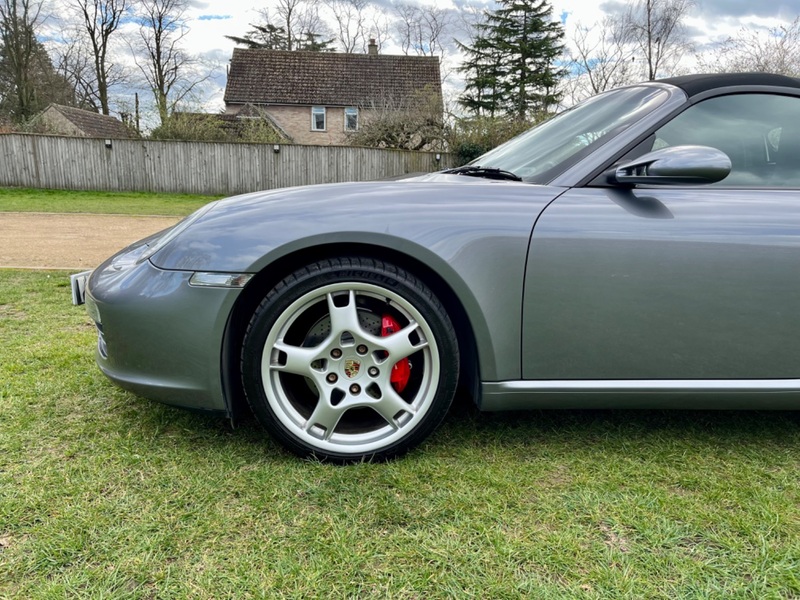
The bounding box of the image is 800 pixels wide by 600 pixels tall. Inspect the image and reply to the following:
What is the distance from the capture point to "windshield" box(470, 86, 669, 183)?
2061 millimetres

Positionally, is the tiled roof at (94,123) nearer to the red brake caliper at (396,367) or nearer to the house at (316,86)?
the house at (316,86)

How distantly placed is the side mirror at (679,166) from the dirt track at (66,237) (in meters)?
5.40

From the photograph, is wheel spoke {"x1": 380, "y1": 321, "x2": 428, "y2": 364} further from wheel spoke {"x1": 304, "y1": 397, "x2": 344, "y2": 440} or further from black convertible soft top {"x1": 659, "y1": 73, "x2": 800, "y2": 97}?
black convertible soft top {"x1": 659, "y1": 73, "x2": 800, "y2": 97}

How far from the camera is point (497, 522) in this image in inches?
64.9

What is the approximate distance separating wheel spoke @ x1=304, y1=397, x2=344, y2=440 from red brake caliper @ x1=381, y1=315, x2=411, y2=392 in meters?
0.23

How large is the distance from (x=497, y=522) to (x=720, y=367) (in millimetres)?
1002

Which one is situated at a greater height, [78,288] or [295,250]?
[295,250]

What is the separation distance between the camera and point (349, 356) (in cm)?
193

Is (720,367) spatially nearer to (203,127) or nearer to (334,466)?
(334,466)

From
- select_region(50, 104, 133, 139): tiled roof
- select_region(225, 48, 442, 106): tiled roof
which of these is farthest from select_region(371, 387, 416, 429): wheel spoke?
select_region(225, 48, 442, 106): tiled roof

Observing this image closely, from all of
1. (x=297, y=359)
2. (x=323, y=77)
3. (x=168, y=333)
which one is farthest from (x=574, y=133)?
(x=323, y=77)

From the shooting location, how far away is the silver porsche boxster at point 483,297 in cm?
186

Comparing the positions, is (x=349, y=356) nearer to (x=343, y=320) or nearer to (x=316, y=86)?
(x=343, y=320)

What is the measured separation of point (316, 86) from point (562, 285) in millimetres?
32464
